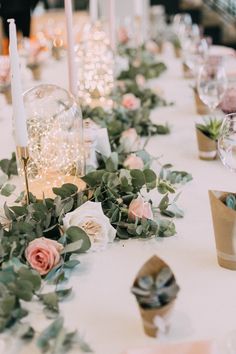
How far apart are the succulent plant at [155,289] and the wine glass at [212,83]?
1306 millimetres

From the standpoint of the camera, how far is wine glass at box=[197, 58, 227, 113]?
6.95 feet

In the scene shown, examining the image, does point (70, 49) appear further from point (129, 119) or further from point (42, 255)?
point (42, 255)

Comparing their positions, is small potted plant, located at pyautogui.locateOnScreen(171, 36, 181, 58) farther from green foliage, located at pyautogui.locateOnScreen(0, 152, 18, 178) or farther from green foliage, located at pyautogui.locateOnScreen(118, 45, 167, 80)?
green foliage, located at pyautogui.locateOnScreen(0, 152, 18, 178)

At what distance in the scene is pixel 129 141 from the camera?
179 centimetres

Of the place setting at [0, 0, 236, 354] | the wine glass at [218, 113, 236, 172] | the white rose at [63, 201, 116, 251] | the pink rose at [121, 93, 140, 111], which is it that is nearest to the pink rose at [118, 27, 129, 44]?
the place setting at [0, 0, 236, 354]

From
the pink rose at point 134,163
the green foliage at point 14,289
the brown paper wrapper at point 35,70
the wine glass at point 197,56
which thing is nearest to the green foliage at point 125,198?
the pink rose at point 134,163

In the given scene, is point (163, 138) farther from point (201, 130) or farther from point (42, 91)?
point (42, 91)

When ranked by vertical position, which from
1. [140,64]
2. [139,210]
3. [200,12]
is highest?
[139,210]

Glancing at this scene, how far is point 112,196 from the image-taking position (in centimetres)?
136

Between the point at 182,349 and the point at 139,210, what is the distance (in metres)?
0.44

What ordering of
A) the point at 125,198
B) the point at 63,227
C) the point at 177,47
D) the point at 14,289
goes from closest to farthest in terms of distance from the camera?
1. the point at 14,289
2. the point at 63,227
3. the point at 125,198
4. the point at 177,47

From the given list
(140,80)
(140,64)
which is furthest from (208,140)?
(140,64)

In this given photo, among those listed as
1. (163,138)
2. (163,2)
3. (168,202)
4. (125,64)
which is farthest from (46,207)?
(163,2)

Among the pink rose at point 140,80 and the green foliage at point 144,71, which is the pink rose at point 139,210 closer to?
the pink rose at point 140,80
